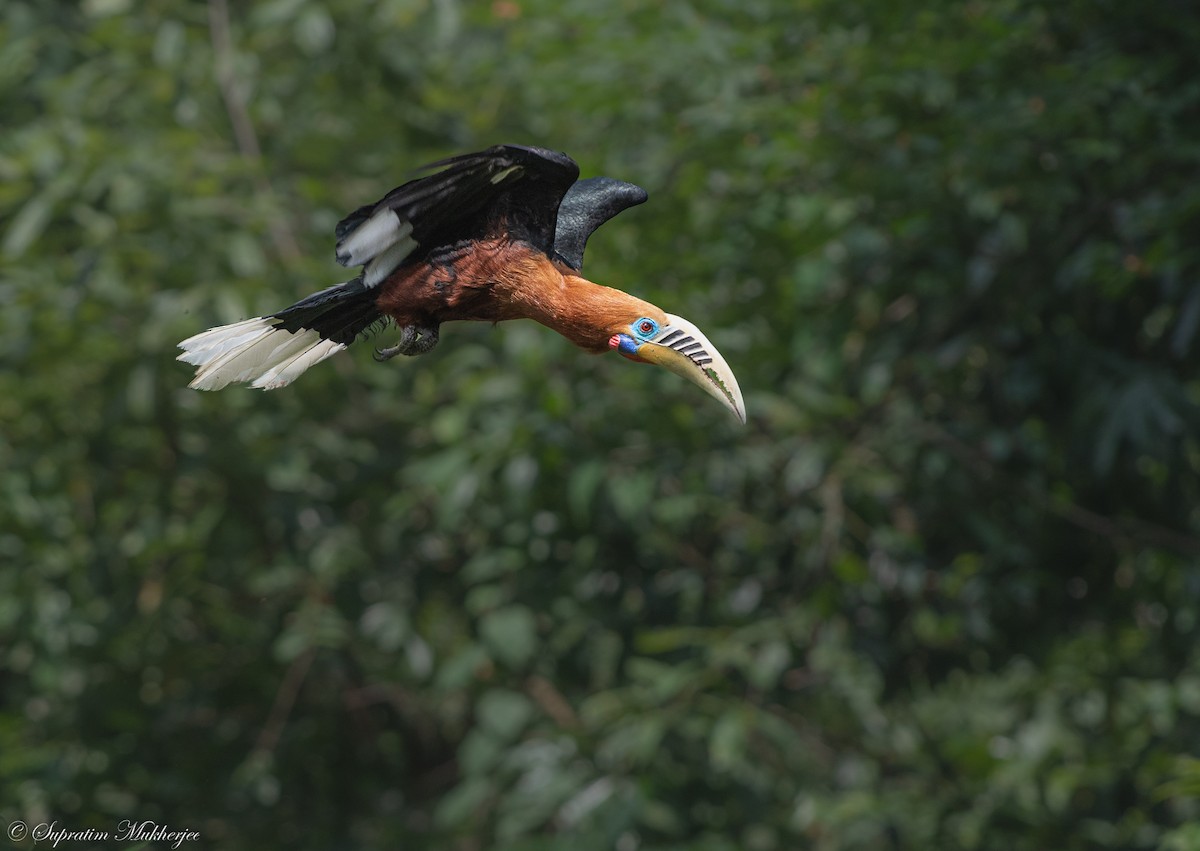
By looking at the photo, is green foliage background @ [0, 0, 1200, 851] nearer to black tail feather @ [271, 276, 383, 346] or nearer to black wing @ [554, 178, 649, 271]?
black wing @ [554, 178, 649, 271]

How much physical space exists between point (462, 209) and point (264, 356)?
0.61 m

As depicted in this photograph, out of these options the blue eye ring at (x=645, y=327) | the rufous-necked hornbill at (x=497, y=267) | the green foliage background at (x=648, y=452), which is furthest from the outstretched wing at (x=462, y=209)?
the green foliage background at (x=648, y=452)

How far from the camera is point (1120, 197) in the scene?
4391 mm

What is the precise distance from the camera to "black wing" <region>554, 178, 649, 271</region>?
231 centimetres

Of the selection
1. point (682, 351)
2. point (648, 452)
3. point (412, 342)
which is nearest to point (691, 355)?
point (682, 351)

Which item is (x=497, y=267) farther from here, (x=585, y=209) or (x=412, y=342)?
(x=585, y=209)

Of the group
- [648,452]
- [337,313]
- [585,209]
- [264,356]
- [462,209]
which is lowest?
[648,452]

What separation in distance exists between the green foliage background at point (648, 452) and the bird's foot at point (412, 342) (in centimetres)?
219

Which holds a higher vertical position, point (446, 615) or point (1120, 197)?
point (1120, 197)

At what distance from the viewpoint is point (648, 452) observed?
4.80 metres

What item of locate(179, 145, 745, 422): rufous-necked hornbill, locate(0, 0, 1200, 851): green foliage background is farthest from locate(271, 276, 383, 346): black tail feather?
locate(0, 0, 1200, 851): green foliage background

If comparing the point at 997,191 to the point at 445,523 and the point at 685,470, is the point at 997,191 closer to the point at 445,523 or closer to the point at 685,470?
the point at 685,470

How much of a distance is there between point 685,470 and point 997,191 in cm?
138

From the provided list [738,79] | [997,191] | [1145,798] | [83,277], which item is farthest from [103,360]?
[1145,798]
